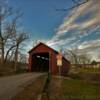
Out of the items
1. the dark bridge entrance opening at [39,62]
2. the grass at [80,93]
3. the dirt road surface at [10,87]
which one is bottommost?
the grass at [80,93]

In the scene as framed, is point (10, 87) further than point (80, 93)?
Yes

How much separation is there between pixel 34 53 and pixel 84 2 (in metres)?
45.5

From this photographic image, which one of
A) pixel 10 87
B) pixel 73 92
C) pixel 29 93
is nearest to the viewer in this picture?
pixel 29 93

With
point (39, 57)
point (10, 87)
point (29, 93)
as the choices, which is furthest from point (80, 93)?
point (39, 57)

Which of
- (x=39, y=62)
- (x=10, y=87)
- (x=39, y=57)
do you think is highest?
(x=39, y=57)

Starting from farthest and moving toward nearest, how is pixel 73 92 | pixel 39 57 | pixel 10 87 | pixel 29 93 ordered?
pixel 39 57
pixel 10 87
pixel 73 92
pixel 29 93

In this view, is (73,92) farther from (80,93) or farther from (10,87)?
(10,87)

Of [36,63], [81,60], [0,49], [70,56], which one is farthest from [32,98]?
[81,60]

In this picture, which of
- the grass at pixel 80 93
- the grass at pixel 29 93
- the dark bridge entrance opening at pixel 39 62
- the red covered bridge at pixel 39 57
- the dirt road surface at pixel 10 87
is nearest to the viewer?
the grass at pixel 80 93

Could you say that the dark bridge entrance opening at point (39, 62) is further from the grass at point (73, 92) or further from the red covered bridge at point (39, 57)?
the grass at point (73, 92)

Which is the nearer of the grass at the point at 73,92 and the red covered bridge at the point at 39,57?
the grass at the point at 73,92

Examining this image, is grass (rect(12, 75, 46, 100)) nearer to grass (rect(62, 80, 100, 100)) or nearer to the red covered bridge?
grass (rect(62, 80, 100, 100))

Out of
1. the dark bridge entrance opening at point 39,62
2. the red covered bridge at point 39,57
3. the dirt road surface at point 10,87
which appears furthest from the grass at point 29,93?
the dark bridge entrance opening at point 39,62

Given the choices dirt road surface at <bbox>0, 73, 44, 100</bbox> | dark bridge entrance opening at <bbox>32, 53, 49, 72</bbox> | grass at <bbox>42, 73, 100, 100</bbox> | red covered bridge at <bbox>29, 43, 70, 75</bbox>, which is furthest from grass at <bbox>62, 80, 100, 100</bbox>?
dark bridge entrance opening at <bbox>32, 53, 49, 72</bbox>
